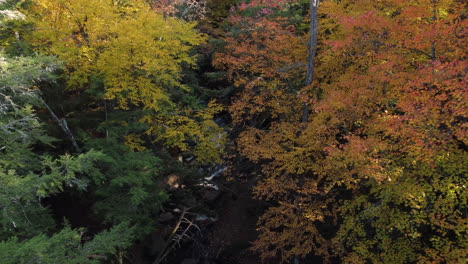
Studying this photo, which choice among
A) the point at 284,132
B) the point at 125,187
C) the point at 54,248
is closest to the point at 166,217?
the point at 125,187

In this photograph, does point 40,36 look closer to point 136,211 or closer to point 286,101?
point 136,211

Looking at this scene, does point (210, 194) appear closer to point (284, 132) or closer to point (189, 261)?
point (189, 261)

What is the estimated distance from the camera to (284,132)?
12609mm

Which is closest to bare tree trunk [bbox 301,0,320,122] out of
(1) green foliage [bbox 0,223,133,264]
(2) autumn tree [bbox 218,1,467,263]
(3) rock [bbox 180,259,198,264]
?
(2) autumn tree [bbox 218,1,467,263]

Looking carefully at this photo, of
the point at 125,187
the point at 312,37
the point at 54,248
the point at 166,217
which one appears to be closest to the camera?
the point at 54,248

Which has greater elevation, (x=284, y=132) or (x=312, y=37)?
(x=312, y=37)

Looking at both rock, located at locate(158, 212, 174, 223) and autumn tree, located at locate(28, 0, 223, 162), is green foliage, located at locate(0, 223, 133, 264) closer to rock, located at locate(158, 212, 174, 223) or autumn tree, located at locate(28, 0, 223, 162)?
rock, located at locate(158, 212, 174, 223)

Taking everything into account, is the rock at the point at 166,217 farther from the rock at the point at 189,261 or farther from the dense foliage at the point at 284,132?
the rock at the point at 189,261

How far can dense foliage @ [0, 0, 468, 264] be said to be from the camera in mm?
7832

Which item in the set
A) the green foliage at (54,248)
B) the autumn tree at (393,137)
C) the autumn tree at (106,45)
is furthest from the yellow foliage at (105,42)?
the green foliage at (54,248)

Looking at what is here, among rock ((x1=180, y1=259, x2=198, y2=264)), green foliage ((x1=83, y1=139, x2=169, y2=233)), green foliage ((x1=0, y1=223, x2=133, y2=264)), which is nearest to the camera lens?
green foliage ((x1=0, y1=223, x2=133, y2=264))

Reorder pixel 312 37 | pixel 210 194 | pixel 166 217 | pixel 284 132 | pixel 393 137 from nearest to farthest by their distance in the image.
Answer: pixel 393 137 < pixel 312 37 < pixel 284 132 < pixel 166 217 < pixel 210 194

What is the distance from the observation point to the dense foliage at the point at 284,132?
25.7ft

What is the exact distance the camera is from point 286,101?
44.2ft
